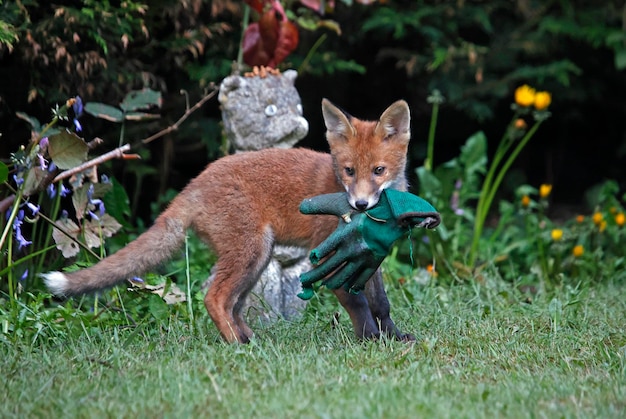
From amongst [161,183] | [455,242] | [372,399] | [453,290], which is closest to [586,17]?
[455,242]

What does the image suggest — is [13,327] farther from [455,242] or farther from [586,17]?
[586,17]

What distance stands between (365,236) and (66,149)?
6.26 feet

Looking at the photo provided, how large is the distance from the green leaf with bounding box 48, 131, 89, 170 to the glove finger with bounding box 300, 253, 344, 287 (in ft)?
5.19

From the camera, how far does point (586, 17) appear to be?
25.7ft

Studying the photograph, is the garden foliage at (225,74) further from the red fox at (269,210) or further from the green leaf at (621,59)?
the red fox at (269,210)

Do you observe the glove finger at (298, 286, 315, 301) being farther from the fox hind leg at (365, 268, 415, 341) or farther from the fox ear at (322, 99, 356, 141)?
the fox ear at (322, 99, 356, 141)

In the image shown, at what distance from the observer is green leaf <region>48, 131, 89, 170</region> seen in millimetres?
4762

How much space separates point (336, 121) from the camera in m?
4.99

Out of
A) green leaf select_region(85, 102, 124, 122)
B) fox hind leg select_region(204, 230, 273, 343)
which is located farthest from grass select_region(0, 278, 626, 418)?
green leaf select_region(85, 102, 124, 122)

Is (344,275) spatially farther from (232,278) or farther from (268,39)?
(268,39)

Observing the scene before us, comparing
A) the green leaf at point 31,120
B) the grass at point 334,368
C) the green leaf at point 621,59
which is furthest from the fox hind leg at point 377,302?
the green leaf at point 621,59

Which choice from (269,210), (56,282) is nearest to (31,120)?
(56,282)

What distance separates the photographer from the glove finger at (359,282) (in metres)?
4.32

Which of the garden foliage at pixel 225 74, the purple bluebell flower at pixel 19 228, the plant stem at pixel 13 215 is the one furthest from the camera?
the garden foliage at pixel 225 74
